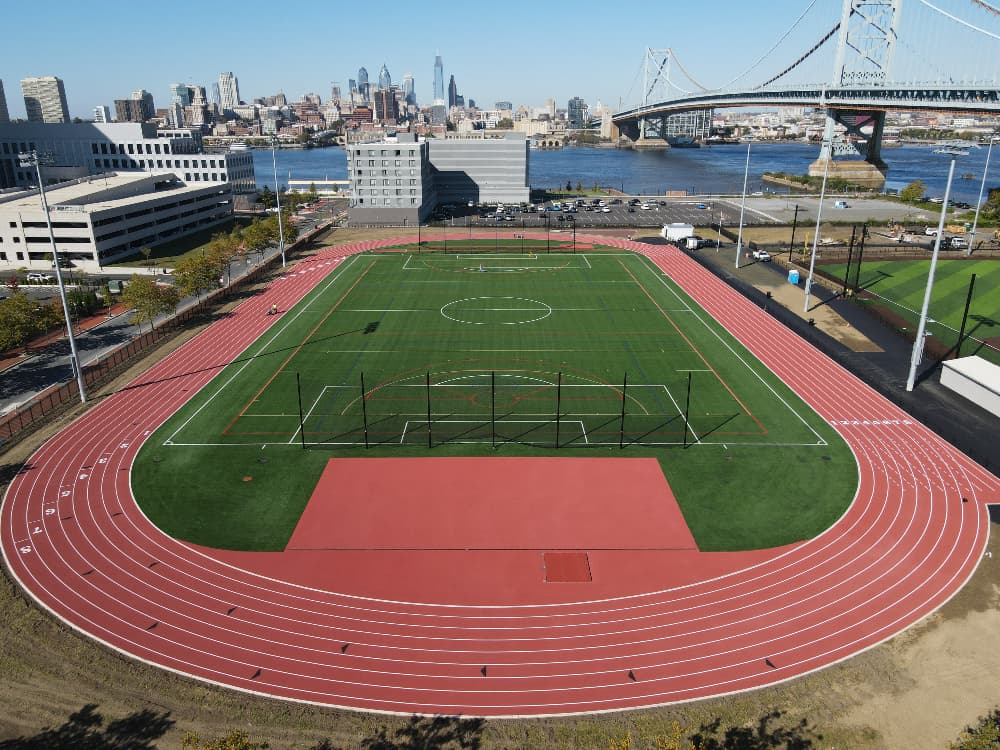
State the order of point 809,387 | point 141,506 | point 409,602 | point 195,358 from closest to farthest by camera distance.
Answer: point 409,602 < point 141,506 < point 809,387 < point 195,358

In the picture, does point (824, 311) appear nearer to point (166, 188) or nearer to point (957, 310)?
point (957, 310)

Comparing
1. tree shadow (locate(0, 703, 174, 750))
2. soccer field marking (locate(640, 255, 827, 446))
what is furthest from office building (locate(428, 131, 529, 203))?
tree shadow (locate(0, 703, 174, 750))

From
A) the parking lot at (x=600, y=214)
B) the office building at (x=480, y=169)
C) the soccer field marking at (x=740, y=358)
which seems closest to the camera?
the soccer field marking at (x=740, y=358)

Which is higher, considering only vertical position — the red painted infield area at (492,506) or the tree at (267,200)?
the tree at (267,200)

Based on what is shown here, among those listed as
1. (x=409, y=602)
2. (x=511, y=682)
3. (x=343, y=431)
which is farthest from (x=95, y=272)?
(x=511, y=682)

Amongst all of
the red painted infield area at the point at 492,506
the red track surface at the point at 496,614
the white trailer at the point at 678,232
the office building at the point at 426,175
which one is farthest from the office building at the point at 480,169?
the red track surface at the point at 496,614

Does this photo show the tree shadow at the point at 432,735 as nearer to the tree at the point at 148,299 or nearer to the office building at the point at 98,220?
the tree at the point at 148,299
